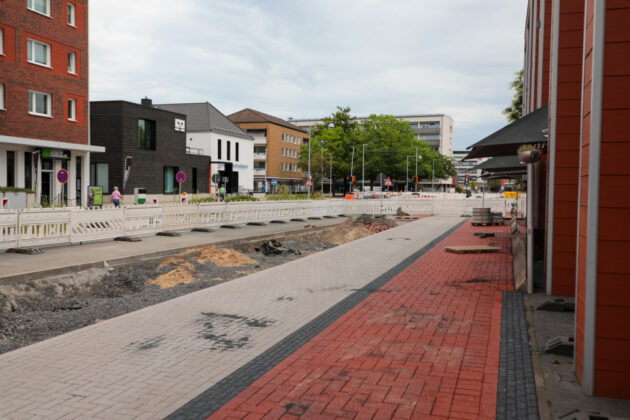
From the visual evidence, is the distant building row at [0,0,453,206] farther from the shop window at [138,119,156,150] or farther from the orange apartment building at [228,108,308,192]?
the orange apartment building at [228,108,308,192]

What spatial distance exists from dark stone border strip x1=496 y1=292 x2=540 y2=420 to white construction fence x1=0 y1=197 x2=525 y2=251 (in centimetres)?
1151

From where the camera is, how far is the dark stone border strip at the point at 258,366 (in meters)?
4.18

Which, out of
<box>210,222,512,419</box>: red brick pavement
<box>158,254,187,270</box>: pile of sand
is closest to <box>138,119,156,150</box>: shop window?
<box>158,254,187,270</box>: pile of sand

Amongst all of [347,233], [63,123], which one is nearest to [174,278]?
[347,233]

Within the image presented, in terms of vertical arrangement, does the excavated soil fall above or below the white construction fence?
below

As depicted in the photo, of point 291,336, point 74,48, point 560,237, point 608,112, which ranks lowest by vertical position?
point 291,336

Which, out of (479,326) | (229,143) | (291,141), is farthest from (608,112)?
(291,141)

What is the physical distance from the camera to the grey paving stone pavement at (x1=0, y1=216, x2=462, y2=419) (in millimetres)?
4309

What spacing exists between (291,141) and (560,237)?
86028mm

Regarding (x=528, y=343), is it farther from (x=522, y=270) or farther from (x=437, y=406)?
(x=522, y=270)

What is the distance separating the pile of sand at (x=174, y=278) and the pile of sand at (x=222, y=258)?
1423mm

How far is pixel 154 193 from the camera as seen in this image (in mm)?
41625

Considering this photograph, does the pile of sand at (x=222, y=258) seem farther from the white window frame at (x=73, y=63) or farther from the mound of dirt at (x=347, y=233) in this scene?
the white window frame at (x=73, y=63)

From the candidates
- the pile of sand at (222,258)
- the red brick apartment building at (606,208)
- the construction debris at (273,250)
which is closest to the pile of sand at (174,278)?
the pile of sand at (222,258)
